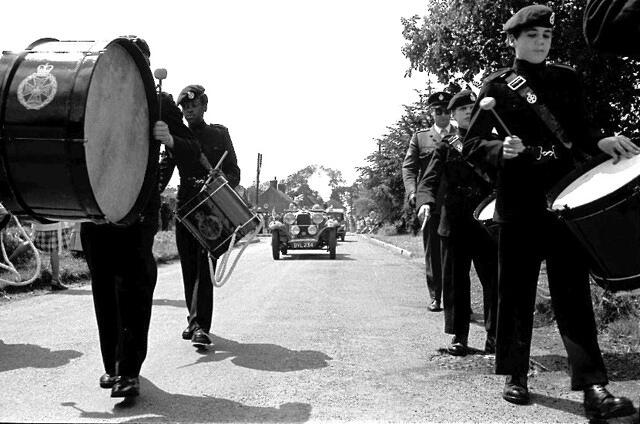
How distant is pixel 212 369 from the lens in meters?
4.74

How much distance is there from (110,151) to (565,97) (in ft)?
7.70

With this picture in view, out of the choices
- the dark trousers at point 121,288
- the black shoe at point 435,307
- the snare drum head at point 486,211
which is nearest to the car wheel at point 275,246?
the black shoe at point 435,307

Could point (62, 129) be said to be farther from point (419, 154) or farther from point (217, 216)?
point (419, 154)

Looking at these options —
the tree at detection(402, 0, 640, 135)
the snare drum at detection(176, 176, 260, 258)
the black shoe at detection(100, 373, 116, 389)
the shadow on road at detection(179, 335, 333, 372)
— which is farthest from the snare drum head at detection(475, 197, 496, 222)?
the tree at detection(402, 0, 640, 135)

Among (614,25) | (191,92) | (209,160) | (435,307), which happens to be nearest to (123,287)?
(209,160)

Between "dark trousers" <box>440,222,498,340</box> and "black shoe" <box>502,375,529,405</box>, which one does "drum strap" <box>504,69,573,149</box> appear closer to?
"black shoe" <box>502,375,529,405</box>

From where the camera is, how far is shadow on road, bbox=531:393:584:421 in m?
3.61

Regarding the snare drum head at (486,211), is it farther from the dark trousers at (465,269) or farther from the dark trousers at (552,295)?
the dark trousers at (465,269)

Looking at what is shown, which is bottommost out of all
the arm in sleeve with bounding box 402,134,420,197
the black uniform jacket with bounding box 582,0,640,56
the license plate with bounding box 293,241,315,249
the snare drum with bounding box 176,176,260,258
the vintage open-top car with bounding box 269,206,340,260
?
the license plate with bounding box 293,241,315,249

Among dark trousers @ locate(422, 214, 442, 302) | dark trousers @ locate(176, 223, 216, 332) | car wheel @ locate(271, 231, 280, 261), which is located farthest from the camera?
car wheel @ locate(271, 231, 280, 261)

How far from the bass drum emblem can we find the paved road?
1.58 m

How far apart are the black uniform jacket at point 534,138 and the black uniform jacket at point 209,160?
2.36m

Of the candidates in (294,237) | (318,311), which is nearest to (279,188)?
(294,237)

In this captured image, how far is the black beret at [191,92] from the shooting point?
17.9 feet
